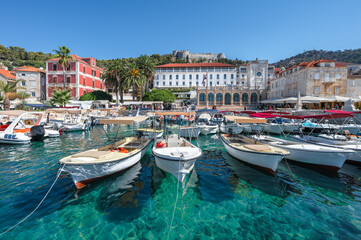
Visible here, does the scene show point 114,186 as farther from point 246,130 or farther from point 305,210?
point 246,130

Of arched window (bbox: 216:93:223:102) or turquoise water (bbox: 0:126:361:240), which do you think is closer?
turquoise water (bbox: 0:126:361:240)

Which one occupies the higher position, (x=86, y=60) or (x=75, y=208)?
(x=86, y=60)

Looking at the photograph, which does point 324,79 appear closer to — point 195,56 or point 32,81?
point 32,81

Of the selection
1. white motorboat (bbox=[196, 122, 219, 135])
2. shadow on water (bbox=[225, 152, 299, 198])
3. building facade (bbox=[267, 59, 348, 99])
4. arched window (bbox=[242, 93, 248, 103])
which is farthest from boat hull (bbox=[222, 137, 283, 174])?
arched window (bbox=[242, 93, 248, 103])

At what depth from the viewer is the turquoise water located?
19.2 ft

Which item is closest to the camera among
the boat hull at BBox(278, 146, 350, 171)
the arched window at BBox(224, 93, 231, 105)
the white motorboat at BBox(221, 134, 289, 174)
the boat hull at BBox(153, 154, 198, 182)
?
the boat hull at BBox(153, 154, 198, 182)

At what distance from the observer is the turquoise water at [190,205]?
5.86 m

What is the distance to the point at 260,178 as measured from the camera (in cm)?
996

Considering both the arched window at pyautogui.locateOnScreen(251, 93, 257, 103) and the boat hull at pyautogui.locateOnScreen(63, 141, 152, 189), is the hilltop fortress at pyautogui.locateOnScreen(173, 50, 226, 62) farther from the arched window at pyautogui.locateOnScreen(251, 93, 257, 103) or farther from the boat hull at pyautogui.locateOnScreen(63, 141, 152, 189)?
the boat hull at pyautogui.locateOnScreen(63, 141, 152, 189)

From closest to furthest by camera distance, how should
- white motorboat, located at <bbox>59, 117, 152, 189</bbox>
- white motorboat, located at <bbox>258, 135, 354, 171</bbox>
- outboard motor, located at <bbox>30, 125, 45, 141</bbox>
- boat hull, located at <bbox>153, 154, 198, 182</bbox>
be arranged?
white motorboat, located at <bbox>59, 117, 152, 189</bbox>
boat hull, located at <bbox>153, 154, 198, 182</bbox>
white motorboat, located at <bbox>258, 135, 354, 171</bbox>
outboard motor, located at <bbox>30, 125, 45, 141</bbox>

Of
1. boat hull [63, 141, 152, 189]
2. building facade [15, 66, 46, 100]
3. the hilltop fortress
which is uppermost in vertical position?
the hilltop fortress

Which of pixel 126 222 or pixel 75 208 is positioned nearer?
pixel 126 222

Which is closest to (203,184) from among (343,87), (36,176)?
(36,176)

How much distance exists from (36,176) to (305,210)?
13.6 metres
